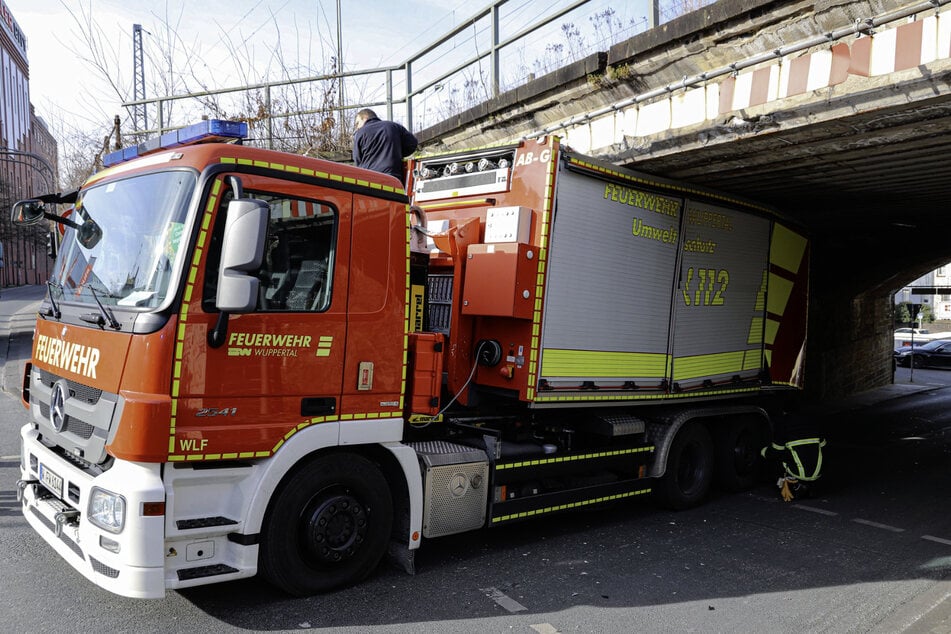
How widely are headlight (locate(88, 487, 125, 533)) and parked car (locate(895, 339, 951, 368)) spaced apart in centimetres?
3039

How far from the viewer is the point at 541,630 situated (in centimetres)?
434

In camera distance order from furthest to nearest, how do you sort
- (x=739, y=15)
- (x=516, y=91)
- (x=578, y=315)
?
1. (x=516, y=91)
2. (x=739, y=15)
3. (x=578, y=315)

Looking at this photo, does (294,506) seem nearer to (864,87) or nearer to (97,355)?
(97,355)

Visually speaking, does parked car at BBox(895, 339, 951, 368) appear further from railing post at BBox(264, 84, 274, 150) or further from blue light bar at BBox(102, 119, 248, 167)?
blue light bar at BBox(102, 119, 248, 167)

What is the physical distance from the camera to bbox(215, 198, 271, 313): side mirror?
3.79 m

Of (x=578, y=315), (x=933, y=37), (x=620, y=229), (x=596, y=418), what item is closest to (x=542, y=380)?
(x=578, y=315)

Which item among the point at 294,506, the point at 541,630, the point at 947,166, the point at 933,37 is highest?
the point at 933,37

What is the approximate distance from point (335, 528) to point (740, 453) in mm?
5142

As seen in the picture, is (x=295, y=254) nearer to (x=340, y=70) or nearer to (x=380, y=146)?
(x=380, y=146)

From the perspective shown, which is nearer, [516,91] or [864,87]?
[864,87]

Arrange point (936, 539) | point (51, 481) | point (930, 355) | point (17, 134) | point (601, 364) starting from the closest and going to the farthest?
point (51, 481), point (601, 364), point (936, 539), point (930, 355), point (17, 134)

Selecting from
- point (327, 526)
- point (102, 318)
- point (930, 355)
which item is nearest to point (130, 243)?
point (102, 318)

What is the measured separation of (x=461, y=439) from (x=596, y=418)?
4.95 feet

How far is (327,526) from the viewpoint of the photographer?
14.8ft
